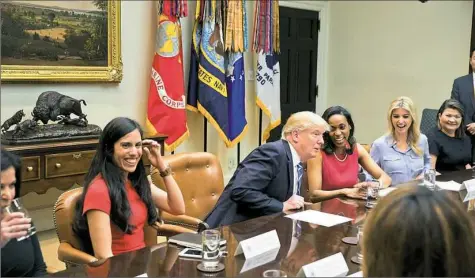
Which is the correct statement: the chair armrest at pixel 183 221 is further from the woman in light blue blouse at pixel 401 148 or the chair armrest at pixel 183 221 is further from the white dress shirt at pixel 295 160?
the woman in light blue blouse at pixel 401 148

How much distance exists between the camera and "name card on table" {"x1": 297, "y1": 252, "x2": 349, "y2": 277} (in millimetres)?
1500

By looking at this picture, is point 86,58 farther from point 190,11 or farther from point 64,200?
point 64,200

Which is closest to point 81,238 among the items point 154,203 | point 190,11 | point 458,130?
point 154,203

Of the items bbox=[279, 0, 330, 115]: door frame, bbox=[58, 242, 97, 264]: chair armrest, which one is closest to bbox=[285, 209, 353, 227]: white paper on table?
bbox=[58, 242, 97, 264]: chair armrest

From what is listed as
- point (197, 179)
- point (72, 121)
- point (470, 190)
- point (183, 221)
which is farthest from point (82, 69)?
point (470, 190)

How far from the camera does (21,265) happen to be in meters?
1.71

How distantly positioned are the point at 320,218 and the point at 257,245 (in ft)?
1.90

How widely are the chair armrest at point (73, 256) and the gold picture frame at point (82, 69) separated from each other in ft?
6.70

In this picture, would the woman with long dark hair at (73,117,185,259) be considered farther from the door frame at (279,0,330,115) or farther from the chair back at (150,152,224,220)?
the door frame at (279,0,330,115)

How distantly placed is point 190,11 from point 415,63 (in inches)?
105

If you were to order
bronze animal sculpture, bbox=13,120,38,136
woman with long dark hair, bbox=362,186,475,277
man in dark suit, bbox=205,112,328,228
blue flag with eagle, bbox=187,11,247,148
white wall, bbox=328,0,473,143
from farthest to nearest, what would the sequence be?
white wall, bbox=328,0,473,143 < blue flag with eagle, bbox=187,11,247,148 < bronze animal sculpture, bbox=13,120,38,136 < man in dark suit, bbox=205,112,328,228 < woman with long dark hair, bbox=362,186,475,277

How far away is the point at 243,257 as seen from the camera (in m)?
1.71

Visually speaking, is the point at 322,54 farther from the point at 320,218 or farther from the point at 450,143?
the point at 320,218

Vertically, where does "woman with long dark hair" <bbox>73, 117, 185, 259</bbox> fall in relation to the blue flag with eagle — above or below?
below
